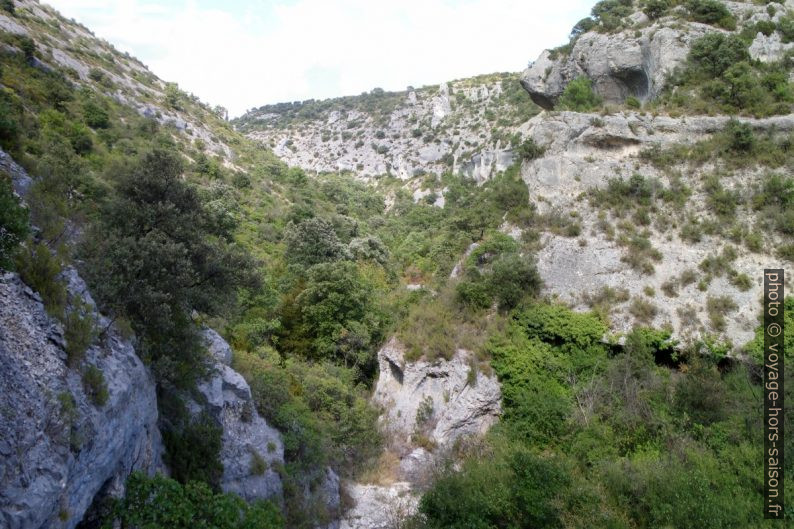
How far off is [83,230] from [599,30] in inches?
1271

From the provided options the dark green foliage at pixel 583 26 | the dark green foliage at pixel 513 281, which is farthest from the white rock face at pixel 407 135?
the dark green foliage at pixel 513 281

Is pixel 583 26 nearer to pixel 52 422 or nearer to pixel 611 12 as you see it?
pixel 611 12

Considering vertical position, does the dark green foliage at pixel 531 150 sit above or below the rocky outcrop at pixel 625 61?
below

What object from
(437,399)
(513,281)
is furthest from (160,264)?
(513,281)

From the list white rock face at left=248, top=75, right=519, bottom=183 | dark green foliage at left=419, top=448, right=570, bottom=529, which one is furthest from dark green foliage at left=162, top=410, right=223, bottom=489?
white rock face at left=248, top=75, right=519, bottom=183

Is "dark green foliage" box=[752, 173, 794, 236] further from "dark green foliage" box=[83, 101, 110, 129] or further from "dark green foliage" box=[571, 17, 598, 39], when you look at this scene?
"dark green foliage" box=[83, 101, 110, 129]

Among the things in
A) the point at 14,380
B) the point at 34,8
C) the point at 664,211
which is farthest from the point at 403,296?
the point at 34,8

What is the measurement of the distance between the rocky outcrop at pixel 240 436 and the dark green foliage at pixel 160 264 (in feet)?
3.75

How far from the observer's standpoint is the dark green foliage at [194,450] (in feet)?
31.5

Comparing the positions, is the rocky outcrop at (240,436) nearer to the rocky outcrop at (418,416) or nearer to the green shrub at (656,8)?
Answer: the rocky outcrop at (418,416)

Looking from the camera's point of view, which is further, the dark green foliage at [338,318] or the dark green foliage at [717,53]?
Result: the dark green foliage at [717,53]

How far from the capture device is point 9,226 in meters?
5.55

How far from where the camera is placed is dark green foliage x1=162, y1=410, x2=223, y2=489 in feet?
31.5

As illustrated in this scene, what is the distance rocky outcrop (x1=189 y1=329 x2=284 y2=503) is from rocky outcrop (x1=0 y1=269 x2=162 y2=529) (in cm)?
393
